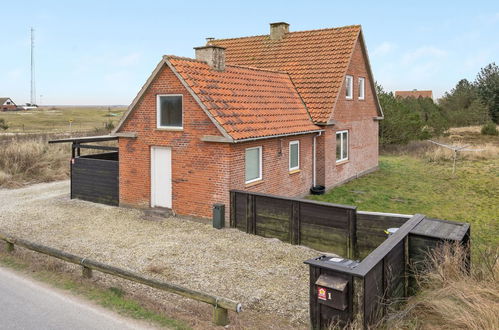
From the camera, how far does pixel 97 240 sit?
12102 mm

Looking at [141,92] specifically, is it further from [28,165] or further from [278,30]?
[28,165]

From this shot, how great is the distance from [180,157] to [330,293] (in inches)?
347

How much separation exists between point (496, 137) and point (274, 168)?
4166 cm

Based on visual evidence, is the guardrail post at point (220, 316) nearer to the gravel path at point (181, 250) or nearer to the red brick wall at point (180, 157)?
the gravel path at point (181, 250)

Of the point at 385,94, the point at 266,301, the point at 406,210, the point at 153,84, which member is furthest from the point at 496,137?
the point at 266,301

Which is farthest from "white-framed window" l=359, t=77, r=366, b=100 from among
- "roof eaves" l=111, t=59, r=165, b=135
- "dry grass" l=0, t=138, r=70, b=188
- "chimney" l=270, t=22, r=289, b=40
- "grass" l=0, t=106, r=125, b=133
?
"grass" l=0, t=106, r=125, b=133

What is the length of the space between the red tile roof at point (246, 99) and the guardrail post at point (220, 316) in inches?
265

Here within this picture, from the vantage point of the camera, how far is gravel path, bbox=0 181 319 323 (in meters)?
8.73

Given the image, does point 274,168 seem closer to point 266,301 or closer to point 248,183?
point 248,183

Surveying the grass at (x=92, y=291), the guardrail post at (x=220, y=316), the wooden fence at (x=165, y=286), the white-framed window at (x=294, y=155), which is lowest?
the grass at (x=92, y=291)

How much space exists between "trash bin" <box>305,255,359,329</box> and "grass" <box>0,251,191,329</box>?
209cm

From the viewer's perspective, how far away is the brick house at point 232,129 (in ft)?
44.4

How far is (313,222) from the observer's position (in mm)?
11617

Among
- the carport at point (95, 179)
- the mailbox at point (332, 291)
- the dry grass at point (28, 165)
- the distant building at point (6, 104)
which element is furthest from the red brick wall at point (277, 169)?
the distant building at point (6, 104)
